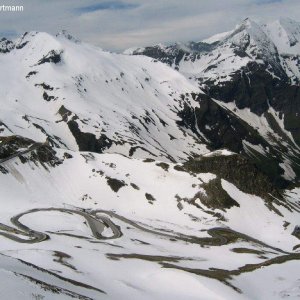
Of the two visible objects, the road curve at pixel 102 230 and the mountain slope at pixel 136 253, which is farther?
the road curve at pixel 102 230

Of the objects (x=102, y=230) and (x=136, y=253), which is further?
(x=102, y=230)

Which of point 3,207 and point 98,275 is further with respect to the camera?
point 3,207

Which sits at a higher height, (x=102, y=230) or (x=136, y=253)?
(x=102, y=230)

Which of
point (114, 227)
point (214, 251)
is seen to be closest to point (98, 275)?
point (214, 251)

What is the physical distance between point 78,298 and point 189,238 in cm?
11589

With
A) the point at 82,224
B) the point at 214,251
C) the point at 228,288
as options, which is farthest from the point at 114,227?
the point at 228,288

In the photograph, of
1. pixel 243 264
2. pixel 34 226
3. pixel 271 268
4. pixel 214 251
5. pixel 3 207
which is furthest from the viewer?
pixel 3 207

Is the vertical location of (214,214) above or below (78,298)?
above

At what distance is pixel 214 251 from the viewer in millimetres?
144750

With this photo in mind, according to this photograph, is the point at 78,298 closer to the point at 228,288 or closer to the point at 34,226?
the point at 228,288

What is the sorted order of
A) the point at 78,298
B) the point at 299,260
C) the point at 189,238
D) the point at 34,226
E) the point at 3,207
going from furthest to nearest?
the point at 3,207
the point at 189,238
the point at 34,226
the point at 299,260
the point at 78,298

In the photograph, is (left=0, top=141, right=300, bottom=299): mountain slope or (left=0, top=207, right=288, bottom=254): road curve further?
(left=0, top=207, right=288, bottom=254): road curve

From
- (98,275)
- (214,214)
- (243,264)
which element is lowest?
(98,275)

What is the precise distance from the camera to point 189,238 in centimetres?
16900
